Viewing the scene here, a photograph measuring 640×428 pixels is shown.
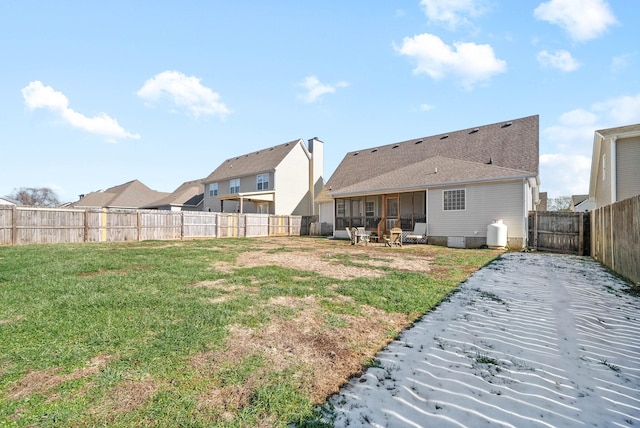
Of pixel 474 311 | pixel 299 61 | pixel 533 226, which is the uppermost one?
pixel 299 61

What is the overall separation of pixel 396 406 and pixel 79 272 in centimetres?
761

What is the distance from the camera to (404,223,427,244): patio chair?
628 inches

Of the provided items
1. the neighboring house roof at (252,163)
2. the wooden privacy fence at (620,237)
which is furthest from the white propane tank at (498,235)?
Result: the neighboring house roof at (252,163)

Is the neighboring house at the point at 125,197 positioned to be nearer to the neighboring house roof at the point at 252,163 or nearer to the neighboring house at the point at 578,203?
the neighboring house roof at the point at 252,163

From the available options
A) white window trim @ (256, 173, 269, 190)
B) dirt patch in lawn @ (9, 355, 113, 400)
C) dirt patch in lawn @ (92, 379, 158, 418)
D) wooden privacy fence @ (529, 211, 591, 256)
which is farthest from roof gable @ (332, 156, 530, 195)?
dirt patch in lawn @ (9, 355, 113, 400)

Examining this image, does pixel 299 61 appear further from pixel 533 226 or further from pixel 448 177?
pixel 533 226

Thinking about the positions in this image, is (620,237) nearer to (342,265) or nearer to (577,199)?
(342,265)

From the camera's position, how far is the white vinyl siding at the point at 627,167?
11102 millimetres

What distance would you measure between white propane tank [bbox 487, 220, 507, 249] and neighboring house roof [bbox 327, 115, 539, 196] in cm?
225

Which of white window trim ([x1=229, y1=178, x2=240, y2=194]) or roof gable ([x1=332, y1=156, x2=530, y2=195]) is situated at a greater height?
white window trim ([x1=229, y1=178, x2=240, y2=194])

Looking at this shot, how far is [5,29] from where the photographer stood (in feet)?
31.2


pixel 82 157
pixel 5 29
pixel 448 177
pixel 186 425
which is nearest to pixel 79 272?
pixel 186 425

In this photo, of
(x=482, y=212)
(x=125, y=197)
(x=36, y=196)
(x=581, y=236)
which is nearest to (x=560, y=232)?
(x=581, y=236)

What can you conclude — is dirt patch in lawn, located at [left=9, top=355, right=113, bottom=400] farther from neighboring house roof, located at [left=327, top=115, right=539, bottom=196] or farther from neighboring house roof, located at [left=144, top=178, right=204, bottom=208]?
neighboring house roof, located at [left=144, top=178, right=204, bottom=208]
